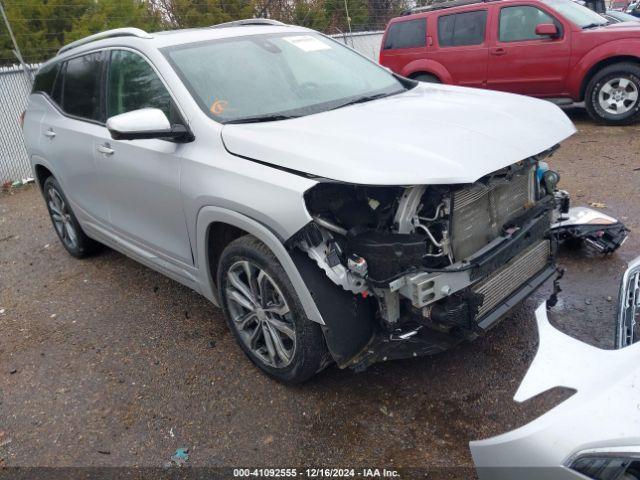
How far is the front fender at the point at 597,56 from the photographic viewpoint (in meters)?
7.32

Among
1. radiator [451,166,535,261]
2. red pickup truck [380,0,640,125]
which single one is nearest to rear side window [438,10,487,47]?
red pickup truck [380,0,640,125]

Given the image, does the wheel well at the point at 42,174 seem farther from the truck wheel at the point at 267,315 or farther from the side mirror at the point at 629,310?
the side mirror at the point at 629,310

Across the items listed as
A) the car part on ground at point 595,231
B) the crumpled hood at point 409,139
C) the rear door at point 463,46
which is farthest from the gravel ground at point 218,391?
the rear door at point 463,46

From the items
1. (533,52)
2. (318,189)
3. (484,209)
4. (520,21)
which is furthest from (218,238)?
(520,21)

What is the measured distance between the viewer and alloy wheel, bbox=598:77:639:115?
7.50 meters

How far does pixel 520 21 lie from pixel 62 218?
687 cm

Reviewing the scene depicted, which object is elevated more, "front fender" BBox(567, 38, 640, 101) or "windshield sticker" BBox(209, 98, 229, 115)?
"windshield sticker" BBox(209, 98, 229, 115)

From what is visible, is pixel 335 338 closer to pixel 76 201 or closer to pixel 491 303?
pixel 491 303

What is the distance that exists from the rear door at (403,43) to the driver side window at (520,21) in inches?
53.0

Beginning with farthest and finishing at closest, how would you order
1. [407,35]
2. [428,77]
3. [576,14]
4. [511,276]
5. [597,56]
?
[407,35] < [428,77] < [576,14] < [597,56] < [511,276]

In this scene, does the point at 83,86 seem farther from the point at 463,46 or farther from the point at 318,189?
the point at 463,46

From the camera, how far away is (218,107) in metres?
3.03

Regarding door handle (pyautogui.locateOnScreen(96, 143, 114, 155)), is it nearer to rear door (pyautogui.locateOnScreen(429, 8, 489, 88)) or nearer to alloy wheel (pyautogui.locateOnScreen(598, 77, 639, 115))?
rear door (pyautogui.locateOnScreen(429, 8, 489, 88))

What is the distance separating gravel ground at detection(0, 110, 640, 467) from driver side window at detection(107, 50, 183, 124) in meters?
1.48
